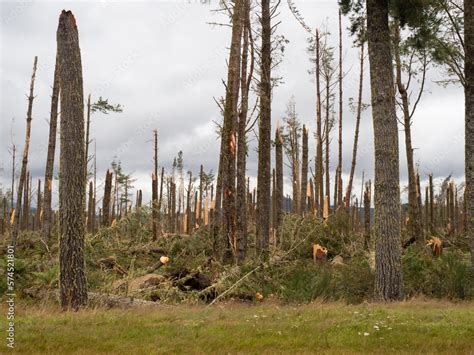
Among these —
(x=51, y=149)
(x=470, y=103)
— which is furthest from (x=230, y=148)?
(x=51, y=149)

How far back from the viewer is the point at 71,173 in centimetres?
869

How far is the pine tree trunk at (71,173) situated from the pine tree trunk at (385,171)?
19.2ft

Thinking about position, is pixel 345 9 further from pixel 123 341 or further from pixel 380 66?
pixel 123 341

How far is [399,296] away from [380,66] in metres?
4.77

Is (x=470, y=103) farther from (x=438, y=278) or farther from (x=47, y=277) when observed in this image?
(x=47, y=277)

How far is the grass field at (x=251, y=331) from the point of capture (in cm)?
609

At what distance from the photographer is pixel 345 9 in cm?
1112

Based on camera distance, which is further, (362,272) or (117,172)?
(117,172)

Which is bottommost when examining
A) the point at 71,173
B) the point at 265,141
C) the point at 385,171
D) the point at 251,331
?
the point at 251,331

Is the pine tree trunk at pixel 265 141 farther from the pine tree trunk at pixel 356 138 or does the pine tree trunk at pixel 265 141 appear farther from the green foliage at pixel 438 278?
the pine tree trunk at pixel 356 138

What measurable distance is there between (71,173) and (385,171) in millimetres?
6121

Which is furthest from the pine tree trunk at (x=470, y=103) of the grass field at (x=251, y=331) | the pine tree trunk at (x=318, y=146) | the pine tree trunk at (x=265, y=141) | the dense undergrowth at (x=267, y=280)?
the pine tree trunk at (x=318, y=146)

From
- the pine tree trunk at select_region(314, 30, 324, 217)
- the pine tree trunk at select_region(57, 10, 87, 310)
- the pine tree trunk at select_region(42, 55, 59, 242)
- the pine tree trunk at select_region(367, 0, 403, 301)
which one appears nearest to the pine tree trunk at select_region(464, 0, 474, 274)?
the pine tree trunk at select_region(367, 0, 403, 301)

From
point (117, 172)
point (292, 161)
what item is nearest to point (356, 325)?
point (292, 161)
